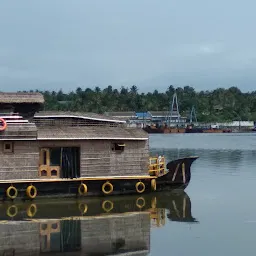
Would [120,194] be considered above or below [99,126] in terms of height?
below

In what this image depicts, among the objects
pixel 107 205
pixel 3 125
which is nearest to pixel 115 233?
pixel 107 205

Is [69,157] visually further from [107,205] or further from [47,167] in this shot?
[107,205]

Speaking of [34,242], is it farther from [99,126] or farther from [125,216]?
[99,126]

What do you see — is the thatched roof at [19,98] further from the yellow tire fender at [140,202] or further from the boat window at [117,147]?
the yellow tire fender at [140,202]

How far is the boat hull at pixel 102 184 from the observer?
20641mm

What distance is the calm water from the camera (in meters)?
15.0

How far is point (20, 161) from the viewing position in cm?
2073

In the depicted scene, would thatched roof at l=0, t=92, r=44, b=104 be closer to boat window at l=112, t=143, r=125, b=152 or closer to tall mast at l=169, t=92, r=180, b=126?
boat window at l=112, t=143, r=125, b=152

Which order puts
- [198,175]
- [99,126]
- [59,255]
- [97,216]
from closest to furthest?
[59,255] < [97,216] < [99,126] < [198,175]

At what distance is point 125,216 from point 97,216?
897 mm

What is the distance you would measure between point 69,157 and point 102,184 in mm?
1548

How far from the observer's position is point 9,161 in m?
20.6

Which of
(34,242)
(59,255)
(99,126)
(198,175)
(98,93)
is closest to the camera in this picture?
(59,255)

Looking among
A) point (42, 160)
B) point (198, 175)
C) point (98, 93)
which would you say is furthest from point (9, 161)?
point (98, 93)
